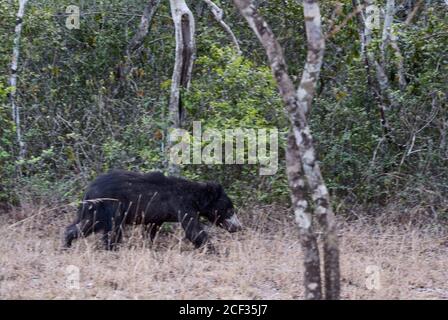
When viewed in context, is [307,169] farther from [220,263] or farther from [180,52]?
[180,52]

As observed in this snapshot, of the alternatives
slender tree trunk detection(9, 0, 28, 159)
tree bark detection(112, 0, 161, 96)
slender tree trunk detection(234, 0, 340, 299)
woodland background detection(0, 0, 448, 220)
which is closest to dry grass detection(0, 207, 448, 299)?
woodland background detection(0, 0, 448, 220)

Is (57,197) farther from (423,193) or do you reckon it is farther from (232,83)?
(423,193)

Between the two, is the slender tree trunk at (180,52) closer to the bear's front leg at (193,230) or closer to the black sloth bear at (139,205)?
the black sloth bear at (139,205)

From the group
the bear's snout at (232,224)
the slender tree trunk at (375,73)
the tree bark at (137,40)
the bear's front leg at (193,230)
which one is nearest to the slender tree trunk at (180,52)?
the bear's snout at (232,224)

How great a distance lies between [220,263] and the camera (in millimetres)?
8734

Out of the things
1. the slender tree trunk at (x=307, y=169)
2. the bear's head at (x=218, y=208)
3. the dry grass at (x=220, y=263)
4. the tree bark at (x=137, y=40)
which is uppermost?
the tree bark at (x=137, y=40)

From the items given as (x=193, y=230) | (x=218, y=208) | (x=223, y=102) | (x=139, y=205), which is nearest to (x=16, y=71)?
(x=223, y=102)

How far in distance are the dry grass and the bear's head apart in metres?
0.20

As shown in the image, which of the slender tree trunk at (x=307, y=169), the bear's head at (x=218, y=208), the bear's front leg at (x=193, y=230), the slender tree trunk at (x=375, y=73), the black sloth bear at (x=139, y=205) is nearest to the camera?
the slender tree trunk at (x=307, y=169)

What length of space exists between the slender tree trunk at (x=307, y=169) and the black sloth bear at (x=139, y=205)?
10.3 ft

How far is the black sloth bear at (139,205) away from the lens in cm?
923

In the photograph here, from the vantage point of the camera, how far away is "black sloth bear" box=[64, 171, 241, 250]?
9.23 m
